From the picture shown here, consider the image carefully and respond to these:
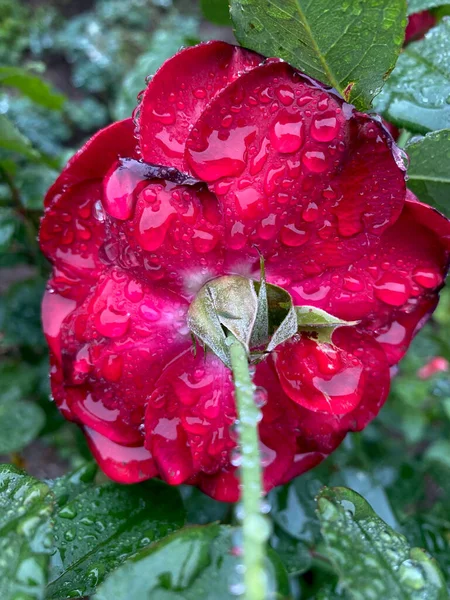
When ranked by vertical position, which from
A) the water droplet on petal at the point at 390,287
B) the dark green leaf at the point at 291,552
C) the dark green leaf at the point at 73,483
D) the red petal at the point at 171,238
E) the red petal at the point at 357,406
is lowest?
the dark green leaf at the point at 291,552

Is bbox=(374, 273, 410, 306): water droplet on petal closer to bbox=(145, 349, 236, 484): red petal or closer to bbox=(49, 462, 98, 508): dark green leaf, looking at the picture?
bbox=(145, 349, 236, 484): red petal

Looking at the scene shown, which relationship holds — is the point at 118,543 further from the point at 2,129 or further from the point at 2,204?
the point at 2,204

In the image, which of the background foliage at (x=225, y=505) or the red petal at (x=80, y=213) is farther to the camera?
the red petal at (x=80, y=213)

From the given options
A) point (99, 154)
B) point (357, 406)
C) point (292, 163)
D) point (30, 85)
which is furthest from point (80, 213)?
point (30, 85)

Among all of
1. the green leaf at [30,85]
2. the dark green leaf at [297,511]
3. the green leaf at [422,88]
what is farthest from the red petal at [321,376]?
the green leaf at [30,85]

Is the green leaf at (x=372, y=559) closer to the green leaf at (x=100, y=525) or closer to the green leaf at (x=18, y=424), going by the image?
the green leaf at (x=100, y=525)

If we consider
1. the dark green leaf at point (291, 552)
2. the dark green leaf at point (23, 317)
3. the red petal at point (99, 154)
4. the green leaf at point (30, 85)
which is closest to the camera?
the red petal at point (99, 154)

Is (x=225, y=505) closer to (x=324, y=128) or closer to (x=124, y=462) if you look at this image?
(x=124, y=462)
